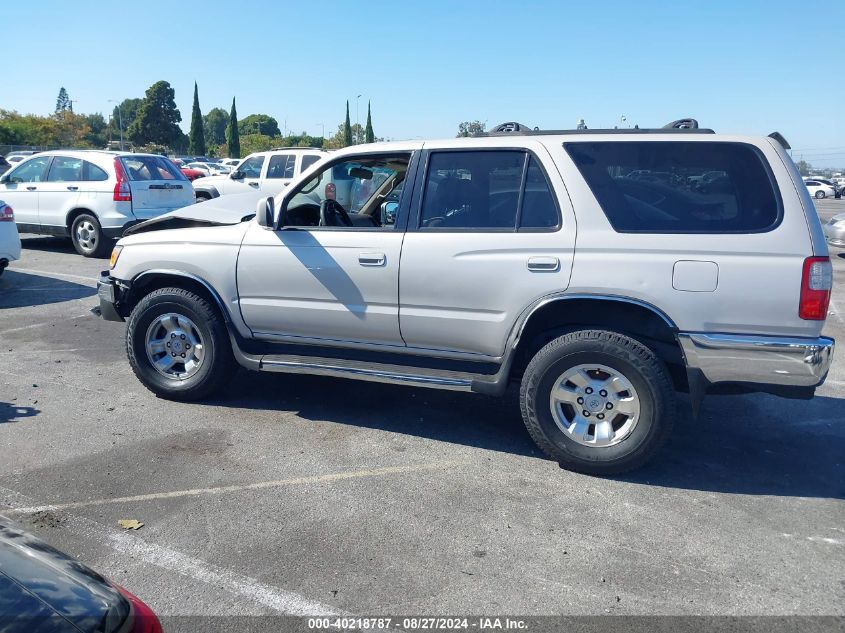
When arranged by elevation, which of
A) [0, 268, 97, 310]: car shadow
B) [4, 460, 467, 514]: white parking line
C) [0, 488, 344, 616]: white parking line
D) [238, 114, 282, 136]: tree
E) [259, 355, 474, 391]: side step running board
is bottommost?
[0, 488, 344, 616]: white parking line

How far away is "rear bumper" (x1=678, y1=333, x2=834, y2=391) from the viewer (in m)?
4.12

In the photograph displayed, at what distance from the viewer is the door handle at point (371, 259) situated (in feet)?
16.2

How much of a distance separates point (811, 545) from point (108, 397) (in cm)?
486

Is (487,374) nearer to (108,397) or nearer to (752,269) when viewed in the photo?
(752,269)

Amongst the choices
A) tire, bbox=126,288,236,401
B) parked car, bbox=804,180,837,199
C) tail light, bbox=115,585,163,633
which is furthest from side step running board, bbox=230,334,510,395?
parked car, bbox=804,180,837,199

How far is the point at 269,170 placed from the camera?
52.6 feet

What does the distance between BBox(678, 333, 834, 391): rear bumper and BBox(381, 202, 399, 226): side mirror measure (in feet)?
6.71

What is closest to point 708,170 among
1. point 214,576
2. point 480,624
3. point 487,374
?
point 487,374

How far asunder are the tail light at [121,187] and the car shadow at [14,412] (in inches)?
278

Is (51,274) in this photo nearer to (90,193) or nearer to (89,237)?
(89,237)

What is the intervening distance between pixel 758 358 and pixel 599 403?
0.93 meters

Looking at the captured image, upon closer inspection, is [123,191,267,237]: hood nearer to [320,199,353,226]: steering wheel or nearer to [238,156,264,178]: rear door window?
[320,199,353,226]: steering wheel

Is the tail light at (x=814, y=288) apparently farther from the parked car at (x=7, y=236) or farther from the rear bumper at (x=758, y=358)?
the parked car at (x=7, y=236)

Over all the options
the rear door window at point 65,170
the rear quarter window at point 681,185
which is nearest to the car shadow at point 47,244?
the rear door window at point 65,170
